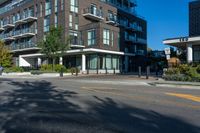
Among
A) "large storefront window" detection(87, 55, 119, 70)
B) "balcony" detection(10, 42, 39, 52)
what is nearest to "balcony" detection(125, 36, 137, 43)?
"large storefront window" detection(87, 55, 119, 70)

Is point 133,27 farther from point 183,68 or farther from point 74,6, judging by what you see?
point 183,68

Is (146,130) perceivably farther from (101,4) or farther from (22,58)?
(22,58)

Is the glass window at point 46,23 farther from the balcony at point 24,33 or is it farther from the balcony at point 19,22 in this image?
the balcony at point 19,22

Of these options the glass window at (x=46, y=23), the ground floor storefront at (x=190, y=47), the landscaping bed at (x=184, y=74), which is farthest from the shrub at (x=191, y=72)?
the glass window at (x=46, y=23)

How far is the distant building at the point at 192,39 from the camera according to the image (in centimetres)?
3128

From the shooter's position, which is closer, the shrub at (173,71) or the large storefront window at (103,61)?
the shrub at (173,71)

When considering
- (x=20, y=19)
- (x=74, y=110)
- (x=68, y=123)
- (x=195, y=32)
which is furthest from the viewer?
(x=20, y=19)

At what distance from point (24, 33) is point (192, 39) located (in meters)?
38.2

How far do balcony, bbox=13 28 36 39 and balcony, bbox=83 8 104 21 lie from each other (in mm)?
12173

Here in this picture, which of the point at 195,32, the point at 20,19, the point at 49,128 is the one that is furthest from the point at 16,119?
the point at 20,19

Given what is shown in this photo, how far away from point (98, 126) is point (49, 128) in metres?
1.19

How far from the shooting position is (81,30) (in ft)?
166

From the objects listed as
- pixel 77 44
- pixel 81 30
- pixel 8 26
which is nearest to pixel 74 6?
pixel 81 30

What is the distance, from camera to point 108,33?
161 feet
